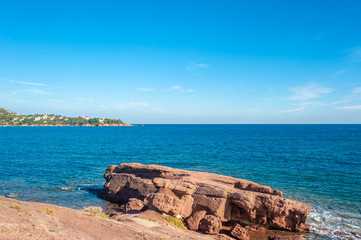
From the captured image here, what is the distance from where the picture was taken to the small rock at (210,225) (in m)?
16.8

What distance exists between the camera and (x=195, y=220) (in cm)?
1772

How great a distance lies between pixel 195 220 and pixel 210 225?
1.29 m

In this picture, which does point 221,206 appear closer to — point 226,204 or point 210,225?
point 226,204

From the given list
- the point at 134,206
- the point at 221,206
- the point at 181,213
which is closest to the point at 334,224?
the point at 221,206

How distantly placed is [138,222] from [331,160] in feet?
147

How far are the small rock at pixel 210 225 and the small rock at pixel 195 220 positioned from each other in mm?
310

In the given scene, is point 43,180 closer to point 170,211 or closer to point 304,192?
point 170,211

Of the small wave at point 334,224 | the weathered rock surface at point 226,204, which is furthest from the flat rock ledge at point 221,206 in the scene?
the small wave at point 334,224

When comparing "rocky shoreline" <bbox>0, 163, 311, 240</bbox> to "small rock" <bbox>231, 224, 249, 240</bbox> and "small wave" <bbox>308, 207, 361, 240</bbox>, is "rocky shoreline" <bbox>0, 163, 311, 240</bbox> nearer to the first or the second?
"small rock" <bbox>231, 224, 249, 240</bbox>

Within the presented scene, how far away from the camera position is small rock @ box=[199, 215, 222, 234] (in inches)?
663

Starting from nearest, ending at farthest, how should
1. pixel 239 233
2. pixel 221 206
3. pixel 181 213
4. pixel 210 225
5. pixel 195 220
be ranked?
pixel 210 225 < pixel 239 233 < pixel 195 220 < pixel 181 213 < pixel 221 206

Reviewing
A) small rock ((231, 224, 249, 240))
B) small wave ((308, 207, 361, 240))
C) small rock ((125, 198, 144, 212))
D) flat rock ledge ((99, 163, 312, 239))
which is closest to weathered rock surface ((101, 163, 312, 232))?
flat rock ledge ((99, 163, 312, 239))

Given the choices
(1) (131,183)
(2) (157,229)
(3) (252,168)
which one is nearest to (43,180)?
(1) (131,183)

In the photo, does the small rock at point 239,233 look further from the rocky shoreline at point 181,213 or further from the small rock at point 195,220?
the small rock at point 195,220
